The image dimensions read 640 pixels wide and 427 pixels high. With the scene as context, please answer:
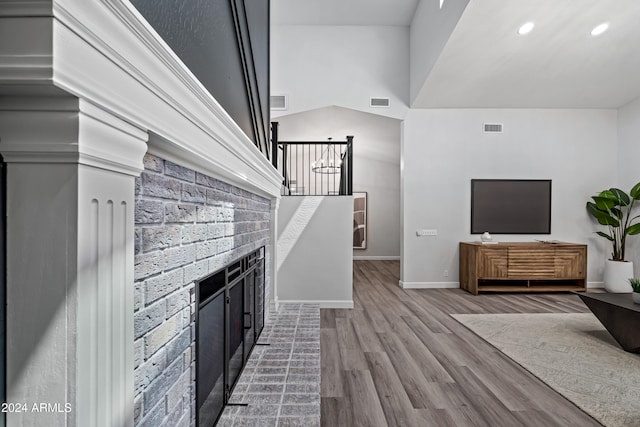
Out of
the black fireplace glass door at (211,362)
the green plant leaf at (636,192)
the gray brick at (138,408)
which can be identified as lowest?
the black fireplace glass door at (211,362)

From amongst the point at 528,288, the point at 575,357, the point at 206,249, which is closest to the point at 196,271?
the point at 206,249

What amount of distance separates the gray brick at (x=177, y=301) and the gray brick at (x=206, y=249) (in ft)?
0.58

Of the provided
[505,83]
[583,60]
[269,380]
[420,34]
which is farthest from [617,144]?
[269,380]

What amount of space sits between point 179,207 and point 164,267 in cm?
21

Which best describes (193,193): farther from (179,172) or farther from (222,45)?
(222,45)

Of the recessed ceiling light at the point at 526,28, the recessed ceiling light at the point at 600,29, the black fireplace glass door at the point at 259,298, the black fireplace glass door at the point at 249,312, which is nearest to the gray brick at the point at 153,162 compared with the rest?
the black fireplace glass door at the point at 249,312

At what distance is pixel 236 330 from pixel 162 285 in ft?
4.42

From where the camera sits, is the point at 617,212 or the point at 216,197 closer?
the point at 216,197

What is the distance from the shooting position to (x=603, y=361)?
292cm

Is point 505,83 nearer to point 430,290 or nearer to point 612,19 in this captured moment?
point 612,19

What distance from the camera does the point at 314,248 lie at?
15.9ft

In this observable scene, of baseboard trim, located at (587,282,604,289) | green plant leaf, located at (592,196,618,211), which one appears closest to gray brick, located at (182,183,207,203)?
green plant leaf, located at (592,196,618,211)

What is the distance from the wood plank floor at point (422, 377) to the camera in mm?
2111

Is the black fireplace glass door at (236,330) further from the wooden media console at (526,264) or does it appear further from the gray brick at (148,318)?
the wooden media console at (526,264)
